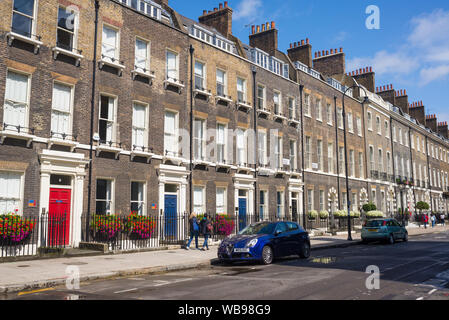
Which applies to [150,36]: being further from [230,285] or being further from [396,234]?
[396,234]

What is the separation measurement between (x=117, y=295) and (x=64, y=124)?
10.8 m

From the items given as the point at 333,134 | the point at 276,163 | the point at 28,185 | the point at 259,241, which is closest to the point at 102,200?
the point at 28,185

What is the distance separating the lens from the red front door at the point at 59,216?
16.1m

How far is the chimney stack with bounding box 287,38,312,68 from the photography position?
36.9 m

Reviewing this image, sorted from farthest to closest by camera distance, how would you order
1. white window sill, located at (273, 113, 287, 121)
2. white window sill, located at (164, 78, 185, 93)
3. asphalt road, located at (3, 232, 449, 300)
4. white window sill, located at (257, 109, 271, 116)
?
white window sill, located at (273, 113, 287, 121)
white window sill, located at (257, 109, 271, 116)
white window sill, located at (164, 78, 185, 93)
asphalt road, located at (3, 232, 449, 300)


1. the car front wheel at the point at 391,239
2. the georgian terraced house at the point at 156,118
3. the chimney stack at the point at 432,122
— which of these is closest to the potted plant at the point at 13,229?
the georgian terraced house at the point at 156,118

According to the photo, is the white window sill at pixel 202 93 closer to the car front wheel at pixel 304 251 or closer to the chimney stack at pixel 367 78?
the car front wheel at pixel 304 251

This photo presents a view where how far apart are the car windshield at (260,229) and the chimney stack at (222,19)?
1788cm

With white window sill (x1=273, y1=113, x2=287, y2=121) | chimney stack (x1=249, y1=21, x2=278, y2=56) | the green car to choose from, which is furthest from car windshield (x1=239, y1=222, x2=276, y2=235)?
chimney stack (x1=249, y1=21, x2=278, y2=56)

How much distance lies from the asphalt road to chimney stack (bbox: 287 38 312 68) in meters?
26.5

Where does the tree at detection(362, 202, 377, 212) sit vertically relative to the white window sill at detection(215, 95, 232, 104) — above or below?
below

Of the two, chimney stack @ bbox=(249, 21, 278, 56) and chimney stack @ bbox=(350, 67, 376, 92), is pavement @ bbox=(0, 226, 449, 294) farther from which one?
chimney stack @ bbox=(350, 67, 376, 92)

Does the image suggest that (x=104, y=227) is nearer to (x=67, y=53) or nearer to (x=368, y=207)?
(x=67, y=53)

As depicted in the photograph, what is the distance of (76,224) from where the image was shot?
673 inches
